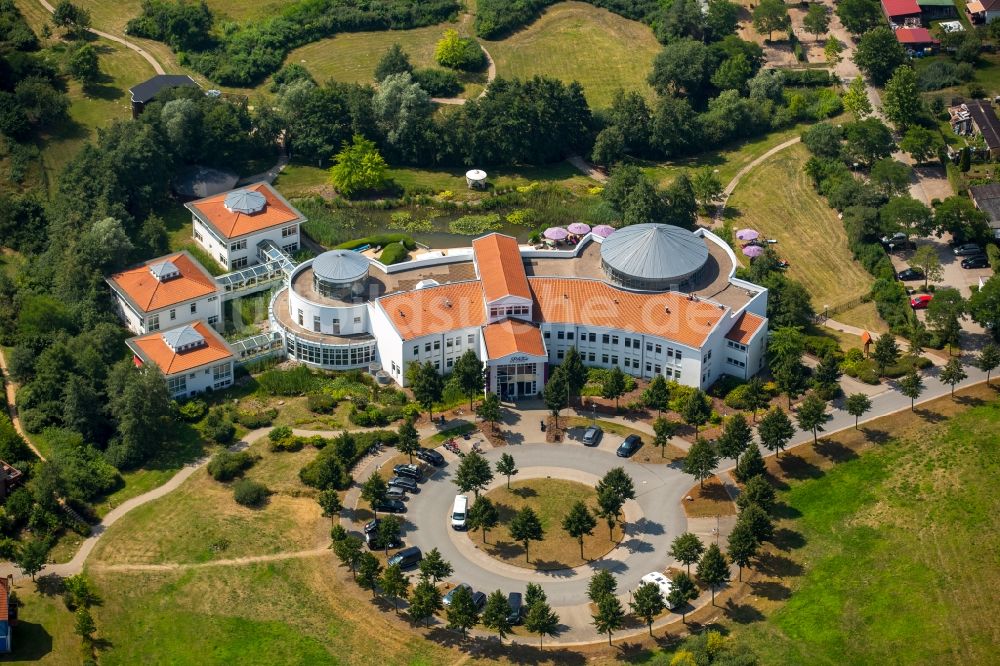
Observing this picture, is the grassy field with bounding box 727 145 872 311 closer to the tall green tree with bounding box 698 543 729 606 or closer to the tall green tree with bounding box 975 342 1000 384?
the tall green tree with bounding box 975 342 1000 384

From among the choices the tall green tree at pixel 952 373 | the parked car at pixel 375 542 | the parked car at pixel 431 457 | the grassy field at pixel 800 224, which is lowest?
the grassy field at pixel 800 224

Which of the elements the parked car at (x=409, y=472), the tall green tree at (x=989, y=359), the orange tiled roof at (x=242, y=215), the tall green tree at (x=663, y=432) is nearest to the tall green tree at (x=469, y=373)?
the parked car at (x=409, y=472)

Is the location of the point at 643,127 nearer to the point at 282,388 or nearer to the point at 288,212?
the point at 288,212

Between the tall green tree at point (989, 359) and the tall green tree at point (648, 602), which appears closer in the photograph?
the tall green tree at point (648, 602)

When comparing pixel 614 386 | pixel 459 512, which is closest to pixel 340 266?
pixel 614 386

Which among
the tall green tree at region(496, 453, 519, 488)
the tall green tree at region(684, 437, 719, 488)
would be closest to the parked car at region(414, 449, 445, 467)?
the tall green tree at region(496, 453, 519, 488)

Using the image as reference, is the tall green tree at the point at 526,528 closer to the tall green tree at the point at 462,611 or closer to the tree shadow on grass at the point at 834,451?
the tall green tree at the point at 462,611
